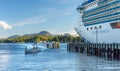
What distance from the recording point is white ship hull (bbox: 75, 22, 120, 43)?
10499 cm

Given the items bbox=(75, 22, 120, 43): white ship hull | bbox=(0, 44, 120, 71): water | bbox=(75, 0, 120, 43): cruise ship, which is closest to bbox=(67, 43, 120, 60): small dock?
bbox=(75, 22, 120, 43): white ship hull

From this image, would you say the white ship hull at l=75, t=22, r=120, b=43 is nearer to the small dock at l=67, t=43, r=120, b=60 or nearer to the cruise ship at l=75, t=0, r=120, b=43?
Answer: the cruise ship at l=75, t=0, r=120, b=43

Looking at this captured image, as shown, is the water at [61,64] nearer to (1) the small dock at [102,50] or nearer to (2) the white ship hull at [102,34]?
(1) the small dock at [102,50]

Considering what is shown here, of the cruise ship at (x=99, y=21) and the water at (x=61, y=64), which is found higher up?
the cruise ship at (x=99, y=21)

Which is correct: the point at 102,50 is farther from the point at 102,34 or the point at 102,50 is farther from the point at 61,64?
the point at 61,64

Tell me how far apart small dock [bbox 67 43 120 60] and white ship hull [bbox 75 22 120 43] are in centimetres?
267

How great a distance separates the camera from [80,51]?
447 ft

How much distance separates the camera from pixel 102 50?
10694cm

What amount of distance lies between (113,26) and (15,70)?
151ft

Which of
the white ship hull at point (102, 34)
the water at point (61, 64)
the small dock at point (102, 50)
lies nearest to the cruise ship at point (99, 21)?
the white ship hull at point (102, 34)

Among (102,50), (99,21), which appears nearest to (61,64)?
(102,50)

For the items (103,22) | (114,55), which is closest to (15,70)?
(114,55)

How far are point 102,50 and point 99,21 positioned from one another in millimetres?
12166

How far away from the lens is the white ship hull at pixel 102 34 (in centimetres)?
10499
